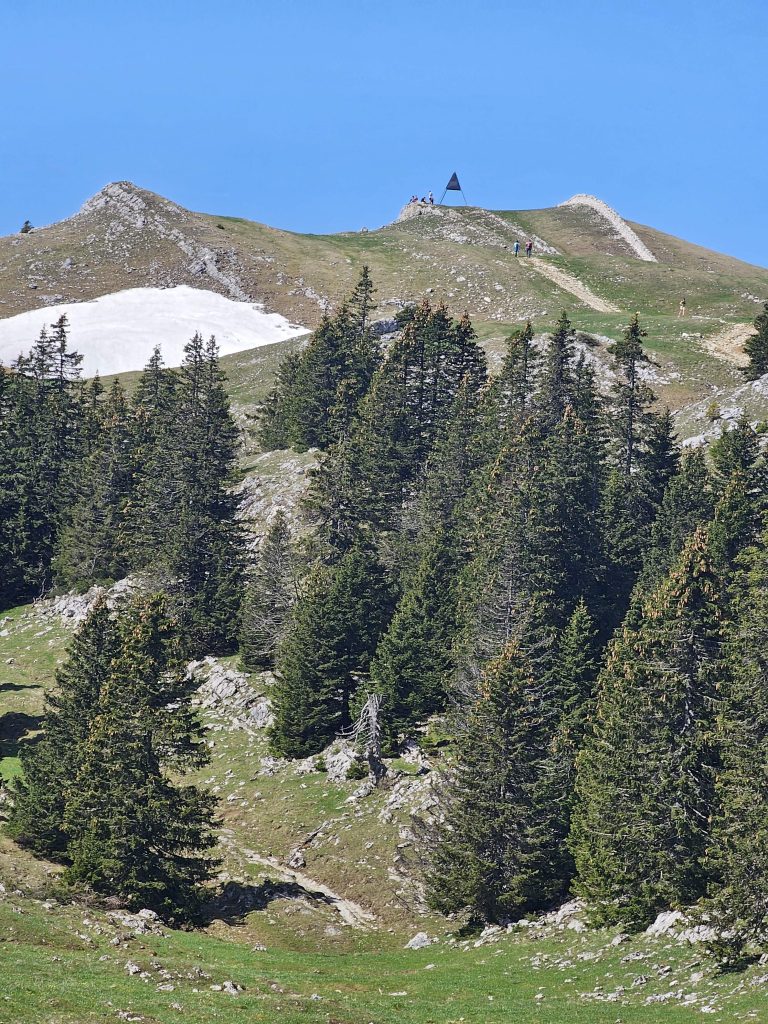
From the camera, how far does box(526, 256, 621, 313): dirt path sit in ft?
477

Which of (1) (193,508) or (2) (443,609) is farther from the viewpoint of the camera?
(1) (193,508)

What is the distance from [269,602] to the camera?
8069 cm

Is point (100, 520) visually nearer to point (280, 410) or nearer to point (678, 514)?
point (280, 410)

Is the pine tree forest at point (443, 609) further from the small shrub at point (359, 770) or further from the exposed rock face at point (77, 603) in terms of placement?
the small shrub at point (359, 770)

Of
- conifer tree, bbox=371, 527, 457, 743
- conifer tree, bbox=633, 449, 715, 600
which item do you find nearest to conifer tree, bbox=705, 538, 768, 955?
conifer tree, bbox=633, 449, 715, 600

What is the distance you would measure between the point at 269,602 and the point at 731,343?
67.4 metres

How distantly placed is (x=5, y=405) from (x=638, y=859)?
8884 cm

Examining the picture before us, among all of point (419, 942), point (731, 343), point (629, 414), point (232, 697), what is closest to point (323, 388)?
point (629, 414)

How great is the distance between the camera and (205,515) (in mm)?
91312

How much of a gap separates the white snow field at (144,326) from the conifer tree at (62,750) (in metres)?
94.3

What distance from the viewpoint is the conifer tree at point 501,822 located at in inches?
1981

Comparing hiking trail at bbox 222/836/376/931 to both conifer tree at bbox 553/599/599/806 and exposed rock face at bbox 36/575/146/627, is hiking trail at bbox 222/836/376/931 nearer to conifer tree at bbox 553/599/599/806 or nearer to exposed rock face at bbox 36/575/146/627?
conifer tree at bbox 553/599/599/806

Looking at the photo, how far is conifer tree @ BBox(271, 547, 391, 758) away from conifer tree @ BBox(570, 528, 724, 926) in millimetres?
21412

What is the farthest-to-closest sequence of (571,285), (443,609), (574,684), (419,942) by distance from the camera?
1. (571,285)
2. (443,609)
3. (574,684)
4. (419,942)
